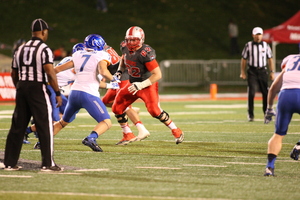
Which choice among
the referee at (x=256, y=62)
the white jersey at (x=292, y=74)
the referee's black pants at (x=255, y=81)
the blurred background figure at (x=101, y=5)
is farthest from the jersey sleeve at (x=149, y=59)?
the blurred background figure at (x=101, y=5)

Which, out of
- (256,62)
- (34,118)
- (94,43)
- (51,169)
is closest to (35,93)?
(34,118)

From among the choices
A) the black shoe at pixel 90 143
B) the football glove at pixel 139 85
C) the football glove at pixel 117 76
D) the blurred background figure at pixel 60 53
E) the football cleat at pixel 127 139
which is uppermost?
the football glove at pixel 117 76

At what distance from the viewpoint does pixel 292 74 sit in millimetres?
8031

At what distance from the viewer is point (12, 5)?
36438mm

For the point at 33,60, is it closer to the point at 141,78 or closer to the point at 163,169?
the point at 163,169

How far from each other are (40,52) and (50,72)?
25 cm

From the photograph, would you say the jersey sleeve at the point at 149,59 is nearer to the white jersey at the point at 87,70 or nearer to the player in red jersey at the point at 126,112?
the white jersey at the point at 87,70

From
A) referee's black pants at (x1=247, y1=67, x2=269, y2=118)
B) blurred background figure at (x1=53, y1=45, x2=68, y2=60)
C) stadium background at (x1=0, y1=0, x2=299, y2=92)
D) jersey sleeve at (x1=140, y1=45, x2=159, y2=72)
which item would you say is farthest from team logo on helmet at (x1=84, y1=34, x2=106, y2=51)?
stadium background at (x1=0, y1=0, x2=299, y2=92)

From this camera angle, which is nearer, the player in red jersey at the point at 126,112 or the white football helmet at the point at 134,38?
the white football helmet at the point at 134,38

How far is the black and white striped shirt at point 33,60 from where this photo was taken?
811 centimetres

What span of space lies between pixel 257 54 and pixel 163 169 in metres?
8.08

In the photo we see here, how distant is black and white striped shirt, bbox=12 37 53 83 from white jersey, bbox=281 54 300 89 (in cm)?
260

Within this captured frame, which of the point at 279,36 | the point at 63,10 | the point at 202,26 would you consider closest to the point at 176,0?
the point at 202,26

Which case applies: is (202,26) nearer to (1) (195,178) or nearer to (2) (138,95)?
(2) (138,95)
